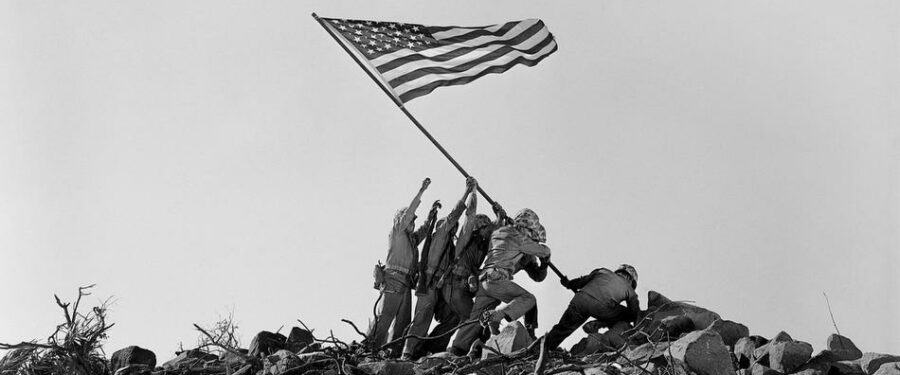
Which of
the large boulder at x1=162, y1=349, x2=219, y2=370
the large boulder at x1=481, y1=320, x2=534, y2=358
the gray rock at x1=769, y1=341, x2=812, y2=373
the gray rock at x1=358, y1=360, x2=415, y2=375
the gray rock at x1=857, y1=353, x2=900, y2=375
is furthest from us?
the large boulder at x1=162, y1=349, x2=219, y2=370

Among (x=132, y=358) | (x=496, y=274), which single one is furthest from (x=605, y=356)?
(x=132, y=358)

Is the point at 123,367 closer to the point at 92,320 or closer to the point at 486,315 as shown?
the point at 92,320

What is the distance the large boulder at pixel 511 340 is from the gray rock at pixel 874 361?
3840 mm

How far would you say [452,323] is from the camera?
2045 centimetres

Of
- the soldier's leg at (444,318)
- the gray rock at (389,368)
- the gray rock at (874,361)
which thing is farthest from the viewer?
the soldier's leg at (444,318)

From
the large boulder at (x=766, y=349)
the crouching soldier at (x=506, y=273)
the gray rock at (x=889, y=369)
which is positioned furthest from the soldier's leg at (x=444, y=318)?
the gray rock at (x=889, y=369)

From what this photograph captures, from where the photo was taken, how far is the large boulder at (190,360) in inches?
708

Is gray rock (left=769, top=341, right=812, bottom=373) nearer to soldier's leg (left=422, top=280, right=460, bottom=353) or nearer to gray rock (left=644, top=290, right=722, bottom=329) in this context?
gray rock (left=644, top=290, right=722, bottom=329)

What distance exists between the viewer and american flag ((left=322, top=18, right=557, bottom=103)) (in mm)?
20078

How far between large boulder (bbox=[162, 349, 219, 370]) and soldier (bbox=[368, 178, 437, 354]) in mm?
2728

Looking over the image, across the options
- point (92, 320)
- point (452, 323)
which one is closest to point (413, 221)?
point (452, 323)

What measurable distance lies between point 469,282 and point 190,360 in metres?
4.03

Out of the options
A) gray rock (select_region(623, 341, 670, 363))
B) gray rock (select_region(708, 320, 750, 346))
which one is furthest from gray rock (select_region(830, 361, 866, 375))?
gray rock (select_region(623, 341, 670, 363))

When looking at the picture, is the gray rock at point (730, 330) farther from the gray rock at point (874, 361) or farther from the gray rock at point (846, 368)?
the gray rock at point (874, 361)
